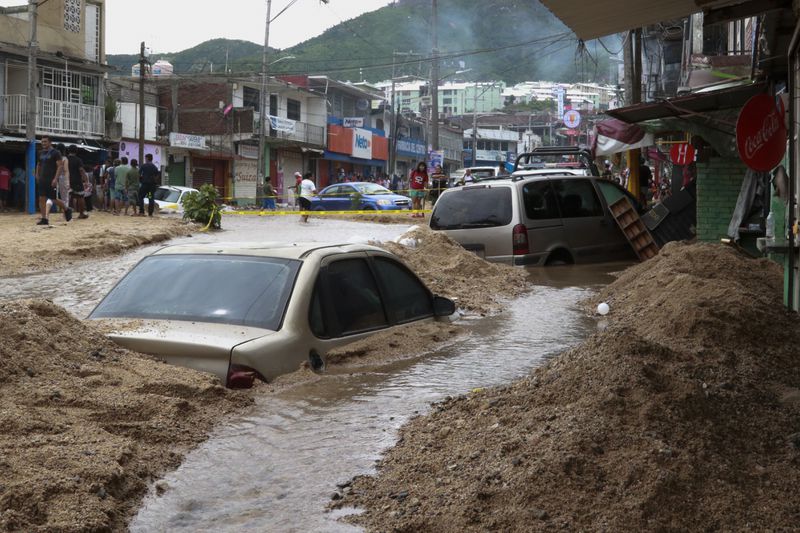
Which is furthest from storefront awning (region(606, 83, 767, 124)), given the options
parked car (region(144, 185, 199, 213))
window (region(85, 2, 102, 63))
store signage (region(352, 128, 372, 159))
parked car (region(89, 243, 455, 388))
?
store signage (region(352, 128, 372, 159))

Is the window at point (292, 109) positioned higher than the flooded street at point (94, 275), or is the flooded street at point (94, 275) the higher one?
the window at point (292, 109)

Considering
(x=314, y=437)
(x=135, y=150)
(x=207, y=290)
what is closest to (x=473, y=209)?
(x=207, y=290)

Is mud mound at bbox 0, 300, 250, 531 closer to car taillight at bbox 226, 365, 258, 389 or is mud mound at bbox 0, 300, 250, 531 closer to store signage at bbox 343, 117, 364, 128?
car taillight at bbox 226, 365, 258, 389

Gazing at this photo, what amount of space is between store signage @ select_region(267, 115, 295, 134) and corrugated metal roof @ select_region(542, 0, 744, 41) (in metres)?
50.8

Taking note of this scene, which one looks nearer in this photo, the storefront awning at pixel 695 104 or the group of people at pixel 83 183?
the storefront awning at pixel 695 104

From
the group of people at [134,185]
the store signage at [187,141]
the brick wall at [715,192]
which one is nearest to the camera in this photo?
the brick wall at [715,192]

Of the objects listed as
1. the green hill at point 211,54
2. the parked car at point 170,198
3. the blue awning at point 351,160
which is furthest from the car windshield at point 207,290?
the green hill at point 211,54

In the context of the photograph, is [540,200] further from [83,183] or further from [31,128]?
[31,128]

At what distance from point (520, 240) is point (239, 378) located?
9.12 meters

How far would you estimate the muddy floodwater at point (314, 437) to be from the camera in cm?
404

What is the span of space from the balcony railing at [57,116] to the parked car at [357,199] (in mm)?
A: 10960

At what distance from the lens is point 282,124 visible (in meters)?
59.4

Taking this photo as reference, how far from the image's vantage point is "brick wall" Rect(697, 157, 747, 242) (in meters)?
16.6

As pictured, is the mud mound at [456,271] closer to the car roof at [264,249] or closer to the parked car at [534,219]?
the parked car at [534,219]
